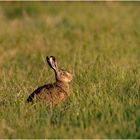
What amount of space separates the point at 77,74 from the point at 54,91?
958 mm

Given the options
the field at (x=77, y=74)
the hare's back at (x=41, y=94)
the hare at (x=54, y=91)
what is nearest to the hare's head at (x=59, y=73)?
the hare at (x=54, y=91)

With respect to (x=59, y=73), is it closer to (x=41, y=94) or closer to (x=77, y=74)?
(x=77, y=74)

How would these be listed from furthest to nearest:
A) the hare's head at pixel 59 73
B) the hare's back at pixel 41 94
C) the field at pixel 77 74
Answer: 1. the hare's head at pixel 59 73
2. the hare's back at pixel 41 94
3. the field at pixel 77 74

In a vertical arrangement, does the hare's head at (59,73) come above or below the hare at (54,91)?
above

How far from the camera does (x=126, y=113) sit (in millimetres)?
5371

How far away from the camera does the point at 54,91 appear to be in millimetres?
6125

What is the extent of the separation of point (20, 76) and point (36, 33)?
4.23m

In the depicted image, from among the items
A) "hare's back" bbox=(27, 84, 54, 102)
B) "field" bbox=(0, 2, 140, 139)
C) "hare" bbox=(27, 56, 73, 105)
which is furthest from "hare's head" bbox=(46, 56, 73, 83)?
"hare's back" bbox=(27, 84, 54, 102)

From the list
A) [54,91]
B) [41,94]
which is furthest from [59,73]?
[41,94]

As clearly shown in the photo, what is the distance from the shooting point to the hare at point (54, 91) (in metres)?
5.98

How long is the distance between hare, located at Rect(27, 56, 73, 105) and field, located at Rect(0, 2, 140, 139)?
93 millimetres

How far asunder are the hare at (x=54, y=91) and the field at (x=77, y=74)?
9cm

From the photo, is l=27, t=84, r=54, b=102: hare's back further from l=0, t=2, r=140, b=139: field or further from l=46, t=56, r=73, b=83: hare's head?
l=46, t=56, r=73, b=83: hare's head

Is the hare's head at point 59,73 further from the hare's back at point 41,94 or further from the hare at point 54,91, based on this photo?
the hare's back at point 41,94
